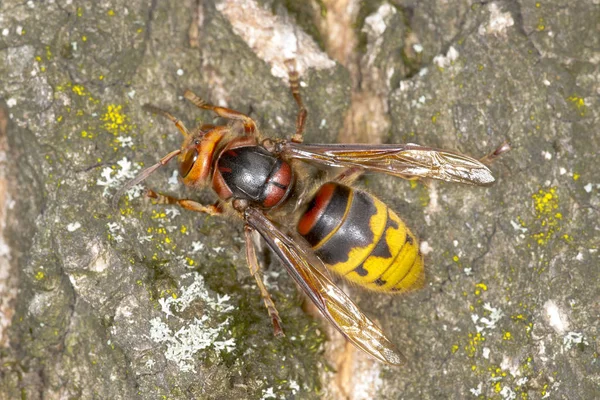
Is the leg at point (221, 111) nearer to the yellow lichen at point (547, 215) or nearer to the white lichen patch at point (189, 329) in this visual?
the white lichen patch at point (189, 329)

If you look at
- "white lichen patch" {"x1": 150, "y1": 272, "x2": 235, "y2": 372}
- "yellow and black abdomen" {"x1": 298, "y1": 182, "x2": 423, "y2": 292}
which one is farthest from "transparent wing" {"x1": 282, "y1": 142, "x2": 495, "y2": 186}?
"white lichen patch" {"x1": 150, "y1": 272, "x2": 235, "y2": 372}

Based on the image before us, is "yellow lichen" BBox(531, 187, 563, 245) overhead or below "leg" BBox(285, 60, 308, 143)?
below

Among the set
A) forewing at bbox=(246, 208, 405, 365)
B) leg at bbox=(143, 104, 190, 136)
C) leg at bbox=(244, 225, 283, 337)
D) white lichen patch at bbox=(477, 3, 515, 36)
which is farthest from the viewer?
white lichen patch at bbox=(477, 3, 515, 36)

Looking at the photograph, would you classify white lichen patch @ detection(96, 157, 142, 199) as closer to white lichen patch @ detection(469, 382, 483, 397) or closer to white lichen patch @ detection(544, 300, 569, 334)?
white lichen patch @ detection(469, 382, 483, 397)

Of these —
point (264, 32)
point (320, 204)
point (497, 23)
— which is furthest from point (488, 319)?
point (264, 32)

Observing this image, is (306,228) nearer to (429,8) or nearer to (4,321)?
(429,8)

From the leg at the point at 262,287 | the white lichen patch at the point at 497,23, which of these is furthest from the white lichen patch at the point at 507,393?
the white lichen patch at the point at 497,23

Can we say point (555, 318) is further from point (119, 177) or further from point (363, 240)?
point (119, 177)

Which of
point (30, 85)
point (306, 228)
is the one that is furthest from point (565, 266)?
point (30, 85)
